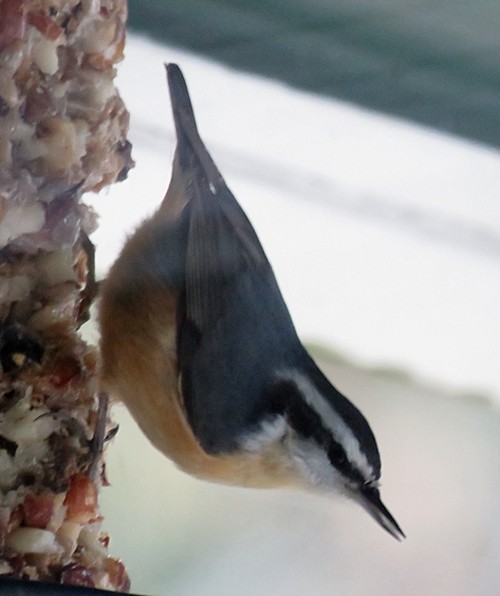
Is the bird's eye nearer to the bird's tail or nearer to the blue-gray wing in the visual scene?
the blue-gray wing

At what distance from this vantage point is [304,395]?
1.10m

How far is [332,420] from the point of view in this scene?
1078 mm

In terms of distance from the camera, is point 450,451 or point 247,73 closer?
point 247,73

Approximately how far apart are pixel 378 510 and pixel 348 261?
33cm

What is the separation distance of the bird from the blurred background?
0.03 m

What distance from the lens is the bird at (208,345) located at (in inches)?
41.7

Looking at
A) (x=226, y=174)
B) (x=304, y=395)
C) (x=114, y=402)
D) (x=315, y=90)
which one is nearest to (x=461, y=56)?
(x=315, y=90)

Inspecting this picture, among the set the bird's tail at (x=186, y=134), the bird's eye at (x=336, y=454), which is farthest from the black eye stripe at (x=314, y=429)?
the bird's tail at (x=186, y=134)

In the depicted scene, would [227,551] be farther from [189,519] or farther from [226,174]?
[226,174]

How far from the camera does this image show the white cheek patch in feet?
3.67

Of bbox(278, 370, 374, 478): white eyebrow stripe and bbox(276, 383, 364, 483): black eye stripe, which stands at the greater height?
bbox(278, 370, 374, 478): white eyebrow stripe

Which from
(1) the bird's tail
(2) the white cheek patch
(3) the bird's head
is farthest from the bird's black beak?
(1) the bird's tail

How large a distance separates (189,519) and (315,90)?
1.79 ft

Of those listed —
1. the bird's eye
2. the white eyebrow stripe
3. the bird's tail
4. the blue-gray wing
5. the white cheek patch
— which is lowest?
the white cheek patch
